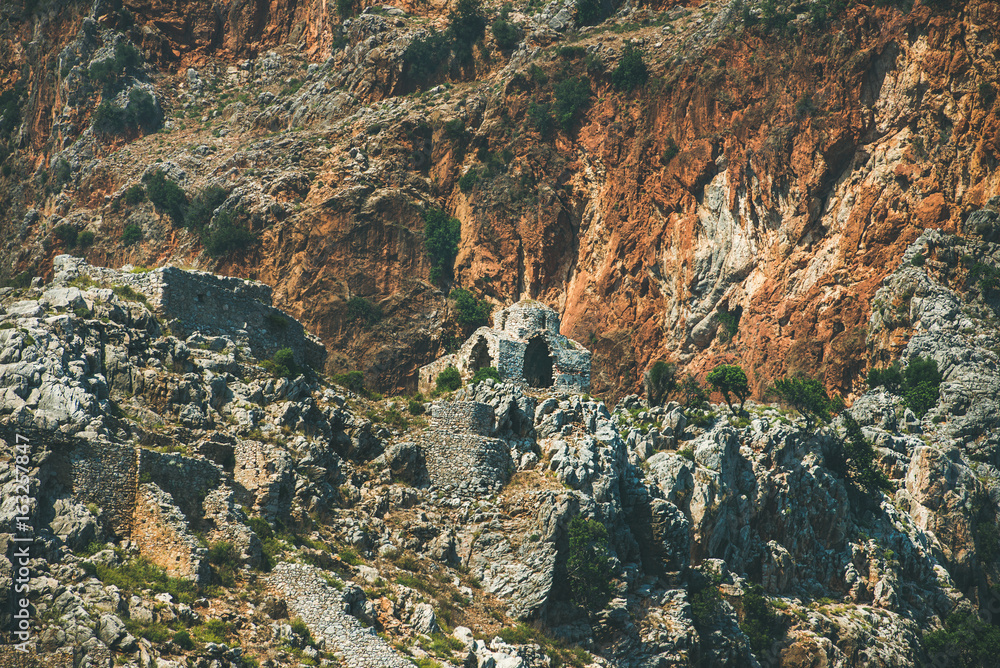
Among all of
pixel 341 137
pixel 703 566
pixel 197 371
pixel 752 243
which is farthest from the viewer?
pixel 341 137

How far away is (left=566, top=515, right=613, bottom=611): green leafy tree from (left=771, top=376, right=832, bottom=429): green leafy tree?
87.9ft

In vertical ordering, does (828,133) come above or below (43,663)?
above

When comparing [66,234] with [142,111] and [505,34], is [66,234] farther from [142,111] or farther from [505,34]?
[505,34]

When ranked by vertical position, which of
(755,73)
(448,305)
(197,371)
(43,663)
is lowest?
(43,663)

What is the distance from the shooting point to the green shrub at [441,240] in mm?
100062

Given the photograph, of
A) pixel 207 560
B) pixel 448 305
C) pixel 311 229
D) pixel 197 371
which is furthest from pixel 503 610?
pixel 311 229

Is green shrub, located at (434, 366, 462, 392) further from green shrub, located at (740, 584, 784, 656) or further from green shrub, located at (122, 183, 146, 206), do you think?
green shrub, located at (122, 183, 146, 206)

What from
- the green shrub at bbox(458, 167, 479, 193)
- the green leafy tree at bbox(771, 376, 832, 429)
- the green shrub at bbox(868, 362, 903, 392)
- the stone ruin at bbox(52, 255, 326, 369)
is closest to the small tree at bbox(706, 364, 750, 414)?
the green leafy tree at bbox(771, 376, 832, 429)

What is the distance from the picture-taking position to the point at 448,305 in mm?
97438

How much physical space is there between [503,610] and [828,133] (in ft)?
193

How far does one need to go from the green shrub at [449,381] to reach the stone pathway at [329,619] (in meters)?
22.1

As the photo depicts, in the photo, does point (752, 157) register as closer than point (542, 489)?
No

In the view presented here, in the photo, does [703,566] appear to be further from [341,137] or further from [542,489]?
[341,137]

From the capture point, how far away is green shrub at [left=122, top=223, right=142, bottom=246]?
10438 centimetres
